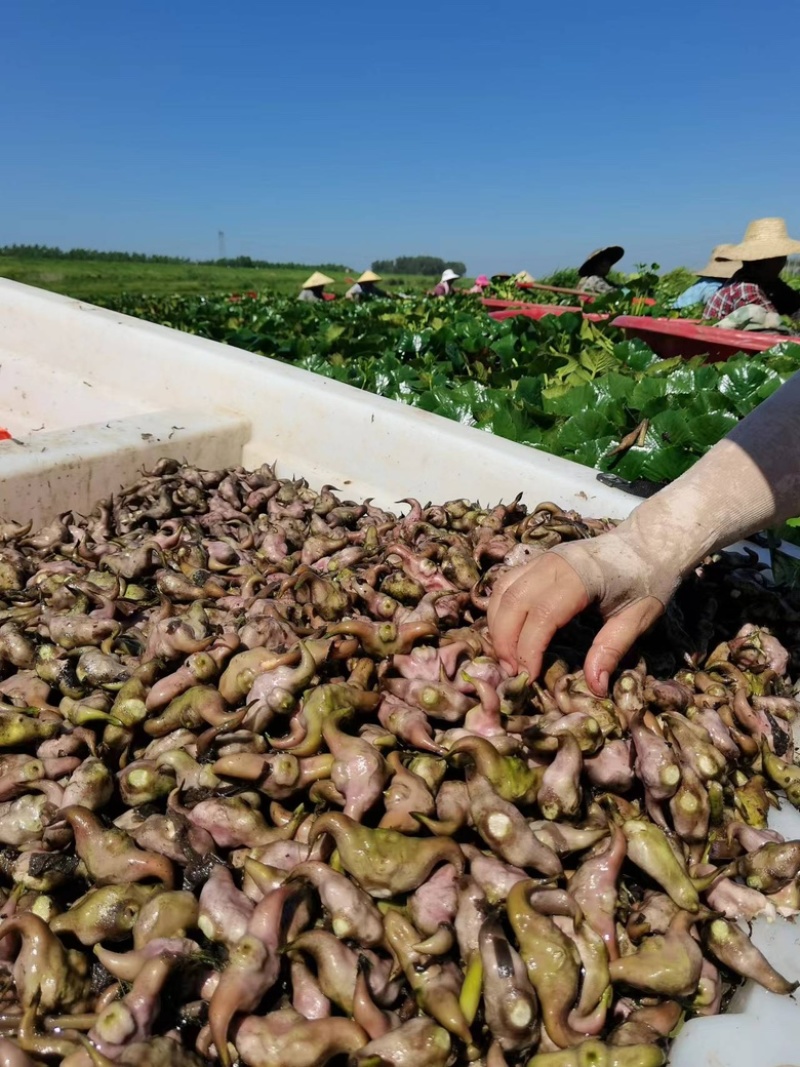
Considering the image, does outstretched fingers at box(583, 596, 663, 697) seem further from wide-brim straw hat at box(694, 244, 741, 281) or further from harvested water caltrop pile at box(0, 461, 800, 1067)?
wide-brim straw hat at box(694, 244, 741, 281)

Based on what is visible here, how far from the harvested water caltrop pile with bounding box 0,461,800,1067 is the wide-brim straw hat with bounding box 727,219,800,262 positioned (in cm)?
776

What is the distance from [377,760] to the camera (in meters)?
1.63

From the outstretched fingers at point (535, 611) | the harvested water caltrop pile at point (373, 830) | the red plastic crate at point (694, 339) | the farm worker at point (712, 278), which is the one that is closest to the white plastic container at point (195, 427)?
the harvested water caltrop pile at point (373, 830)

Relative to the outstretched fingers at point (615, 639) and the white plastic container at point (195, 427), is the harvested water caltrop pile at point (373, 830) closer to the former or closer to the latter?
the outstretched fingers at point (615, 639)

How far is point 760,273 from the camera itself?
921 cm

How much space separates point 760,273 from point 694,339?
3.80 metres

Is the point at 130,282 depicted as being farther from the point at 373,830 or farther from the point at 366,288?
the point at 373,830

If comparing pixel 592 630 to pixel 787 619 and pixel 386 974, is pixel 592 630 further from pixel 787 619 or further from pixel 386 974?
pixel 386 974

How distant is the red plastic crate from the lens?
5988mm

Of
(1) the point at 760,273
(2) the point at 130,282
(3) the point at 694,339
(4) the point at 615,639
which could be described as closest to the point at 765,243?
(1) the point at 760,273

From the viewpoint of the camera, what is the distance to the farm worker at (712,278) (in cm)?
1063

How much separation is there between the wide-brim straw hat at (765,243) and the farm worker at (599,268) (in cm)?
284

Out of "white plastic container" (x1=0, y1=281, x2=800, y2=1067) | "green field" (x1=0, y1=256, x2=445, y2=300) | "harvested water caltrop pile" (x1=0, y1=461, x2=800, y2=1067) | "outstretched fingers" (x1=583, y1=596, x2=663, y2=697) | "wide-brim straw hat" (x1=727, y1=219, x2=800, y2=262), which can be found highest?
"wide-brim straw hat" (x1=727, y1=219, x2=800, y2=262)

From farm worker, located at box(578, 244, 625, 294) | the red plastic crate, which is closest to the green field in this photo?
farm worker, located at box(578, 244, 625, 294)
